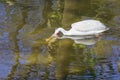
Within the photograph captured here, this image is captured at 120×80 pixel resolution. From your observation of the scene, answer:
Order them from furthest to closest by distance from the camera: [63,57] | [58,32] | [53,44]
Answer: [58,32] < [53,44] < [63,57]

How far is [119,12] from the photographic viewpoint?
9773mm

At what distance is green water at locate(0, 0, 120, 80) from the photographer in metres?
6.51

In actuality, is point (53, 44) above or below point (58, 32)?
below

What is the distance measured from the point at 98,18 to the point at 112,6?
3.73 feet

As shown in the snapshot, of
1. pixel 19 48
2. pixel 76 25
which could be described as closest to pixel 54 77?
pixel 19 48

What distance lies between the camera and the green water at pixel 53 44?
651 cm

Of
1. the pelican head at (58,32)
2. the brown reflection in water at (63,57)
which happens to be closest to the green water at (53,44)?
the brown reflection in water at (63,57)

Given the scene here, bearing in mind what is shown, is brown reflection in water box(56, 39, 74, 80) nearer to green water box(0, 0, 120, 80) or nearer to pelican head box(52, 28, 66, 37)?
green water box(0, 0, 120, 80)

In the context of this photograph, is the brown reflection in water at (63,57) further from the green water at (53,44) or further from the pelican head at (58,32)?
the pelican head at (58,32)

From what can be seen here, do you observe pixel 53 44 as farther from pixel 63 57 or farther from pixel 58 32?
pixel 63 57

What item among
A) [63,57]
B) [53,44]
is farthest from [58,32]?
[63,57]

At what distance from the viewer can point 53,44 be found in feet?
25.8

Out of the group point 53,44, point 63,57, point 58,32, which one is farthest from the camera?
point 58,32

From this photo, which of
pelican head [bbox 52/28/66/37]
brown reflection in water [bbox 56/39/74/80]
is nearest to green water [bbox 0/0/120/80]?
brown reflection in water [bbox 56/39/74/80]
